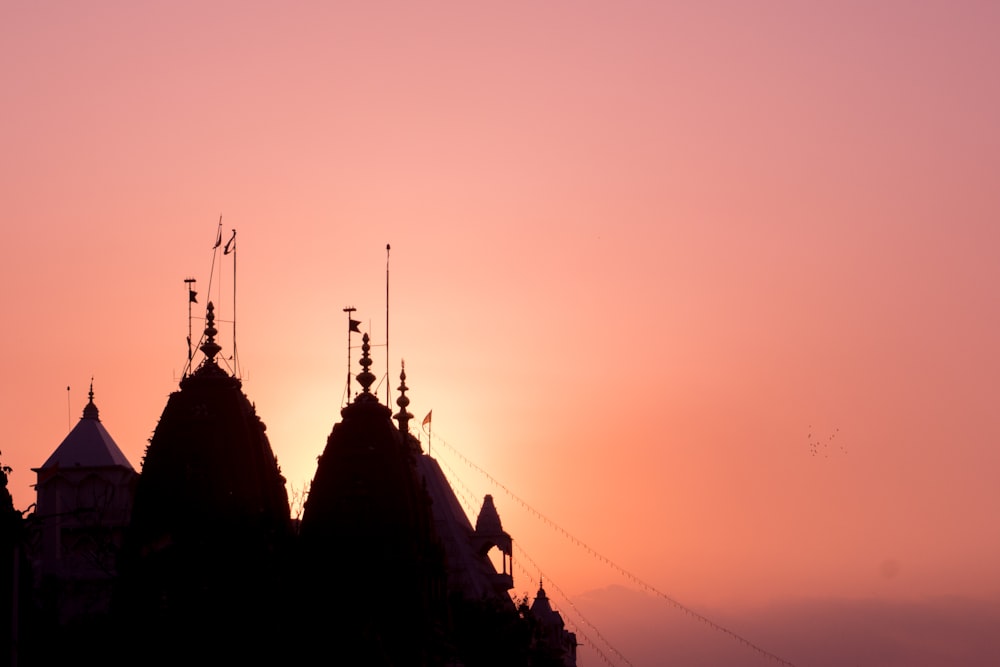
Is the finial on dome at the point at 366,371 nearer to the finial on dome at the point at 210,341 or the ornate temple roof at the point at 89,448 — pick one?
the finial on dome at the point at 210,341

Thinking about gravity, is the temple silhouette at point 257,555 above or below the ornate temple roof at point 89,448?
below

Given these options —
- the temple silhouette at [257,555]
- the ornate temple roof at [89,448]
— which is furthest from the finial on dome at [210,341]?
the ornate temple roof at [89,448]

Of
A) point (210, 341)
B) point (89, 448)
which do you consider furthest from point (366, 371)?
point (89, 448)

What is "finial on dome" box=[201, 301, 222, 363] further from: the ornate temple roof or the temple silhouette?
the ornate temple roof

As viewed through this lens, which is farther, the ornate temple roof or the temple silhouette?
the ornate temple roof

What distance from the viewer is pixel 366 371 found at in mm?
52438

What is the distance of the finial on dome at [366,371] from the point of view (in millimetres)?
52053

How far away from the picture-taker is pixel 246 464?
47.2 m

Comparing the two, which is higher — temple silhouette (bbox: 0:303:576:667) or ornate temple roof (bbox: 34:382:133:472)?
ornate temple roof (bbox: 34:382:133:472)

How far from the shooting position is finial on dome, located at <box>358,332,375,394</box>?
171 ft

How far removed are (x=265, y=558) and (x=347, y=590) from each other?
2.81 m

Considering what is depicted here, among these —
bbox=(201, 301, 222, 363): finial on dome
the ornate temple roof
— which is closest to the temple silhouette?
bbox=(201, 301, 222, 363): finial on dome

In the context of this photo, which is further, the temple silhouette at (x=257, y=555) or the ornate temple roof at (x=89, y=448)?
the ornate temple roof at (x=89, y=448)

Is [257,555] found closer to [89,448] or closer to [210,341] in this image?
[210,341]
